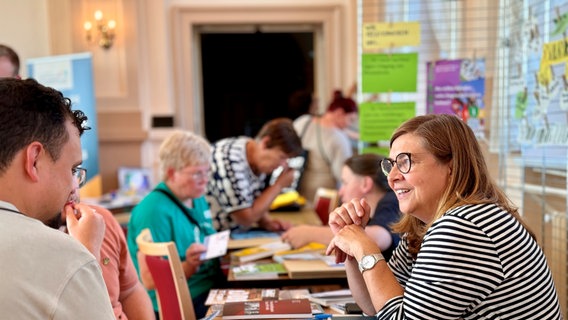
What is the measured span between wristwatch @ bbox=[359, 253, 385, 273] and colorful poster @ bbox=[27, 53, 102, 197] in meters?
3.37

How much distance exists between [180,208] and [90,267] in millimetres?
1565

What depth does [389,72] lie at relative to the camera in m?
3.26

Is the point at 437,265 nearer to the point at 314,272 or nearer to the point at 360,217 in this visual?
the point at 360,217

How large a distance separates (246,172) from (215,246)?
2.99 feet

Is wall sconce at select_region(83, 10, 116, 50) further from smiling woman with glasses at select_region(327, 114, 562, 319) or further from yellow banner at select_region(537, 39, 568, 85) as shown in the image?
smiling woman with glasses at select_region(327, 114, 562, 319)

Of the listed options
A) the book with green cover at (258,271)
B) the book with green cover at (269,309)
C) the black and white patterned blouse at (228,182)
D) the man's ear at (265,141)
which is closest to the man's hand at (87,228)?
the book with green cover at (269,309)

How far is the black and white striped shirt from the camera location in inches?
51.0

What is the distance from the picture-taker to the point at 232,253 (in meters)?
2.70

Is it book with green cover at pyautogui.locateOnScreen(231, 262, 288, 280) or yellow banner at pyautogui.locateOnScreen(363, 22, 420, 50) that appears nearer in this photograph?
book with green cover at pyautogui.locateOnScreen(231, 262, 288, 280)

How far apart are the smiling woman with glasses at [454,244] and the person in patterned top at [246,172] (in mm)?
1614

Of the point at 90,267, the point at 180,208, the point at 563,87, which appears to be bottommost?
the point at 180,208

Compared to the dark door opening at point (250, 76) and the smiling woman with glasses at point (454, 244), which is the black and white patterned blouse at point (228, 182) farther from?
the dark door opening at point (250, 76)

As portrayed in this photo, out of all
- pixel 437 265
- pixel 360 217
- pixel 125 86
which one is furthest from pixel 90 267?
pixel 125 86

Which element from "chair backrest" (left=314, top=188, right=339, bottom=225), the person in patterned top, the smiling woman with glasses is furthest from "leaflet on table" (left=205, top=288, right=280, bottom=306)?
"chair backrest" (left=314, top=188, right=339, bottom=225)
